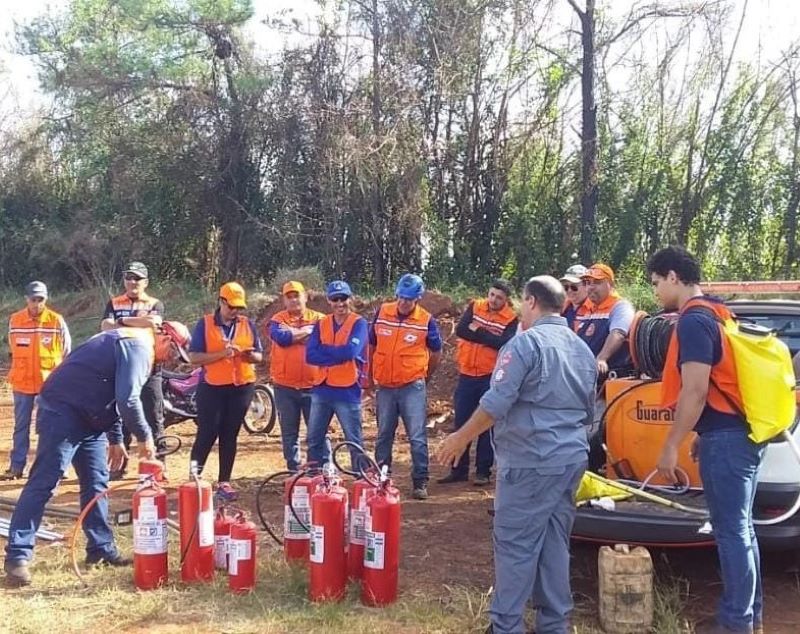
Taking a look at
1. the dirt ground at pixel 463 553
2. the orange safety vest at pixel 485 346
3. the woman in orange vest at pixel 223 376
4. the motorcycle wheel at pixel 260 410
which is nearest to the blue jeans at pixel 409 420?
the dirt ground at pixel 463 553

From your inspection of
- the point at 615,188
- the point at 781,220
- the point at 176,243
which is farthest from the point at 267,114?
the point at 781,220

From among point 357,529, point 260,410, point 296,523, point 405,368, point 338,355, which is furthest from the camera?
point 260,410

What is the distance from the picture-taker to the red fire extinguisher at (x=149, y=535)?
4895 millimetres

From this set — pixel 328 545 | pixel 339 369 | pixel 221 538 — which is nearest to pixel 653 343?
pixel 328 545

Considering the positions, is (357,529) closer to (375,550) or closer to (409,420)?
(375,550)

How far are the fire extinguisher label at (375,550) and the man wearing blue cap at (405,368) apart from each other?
102 inches

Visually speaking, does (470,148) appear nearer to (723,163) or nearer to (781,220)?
(723,163)

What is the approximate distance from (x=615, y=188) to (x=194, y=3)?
33.9ft

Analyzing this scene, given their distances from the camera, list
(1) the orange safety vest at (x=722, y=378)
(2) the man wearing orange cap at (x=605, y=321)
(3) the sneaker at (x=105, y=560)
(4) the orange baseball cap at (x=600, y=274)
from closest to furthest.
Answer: (1) the orange safety vest at (x=722, y=378) → (3) the sneaker at (x=105, y=560) → (2) the man wearing orange cap at (x=605, y=321) → (4) the orange baseball cap at (x=600, y=274)

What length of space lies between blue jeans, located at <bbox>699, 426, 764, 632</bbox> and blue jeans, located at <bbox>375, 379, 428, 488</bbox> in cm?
338

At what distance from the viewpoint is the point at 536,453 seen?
402 centimetres

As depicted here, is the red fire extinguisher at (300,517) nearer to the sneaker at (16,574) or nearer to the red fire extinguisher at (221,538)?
the red fire extinguisher at (221,538)

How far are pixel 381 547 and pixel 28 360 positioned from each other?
4892 mm

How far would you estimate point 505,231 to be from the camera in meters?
17.8
